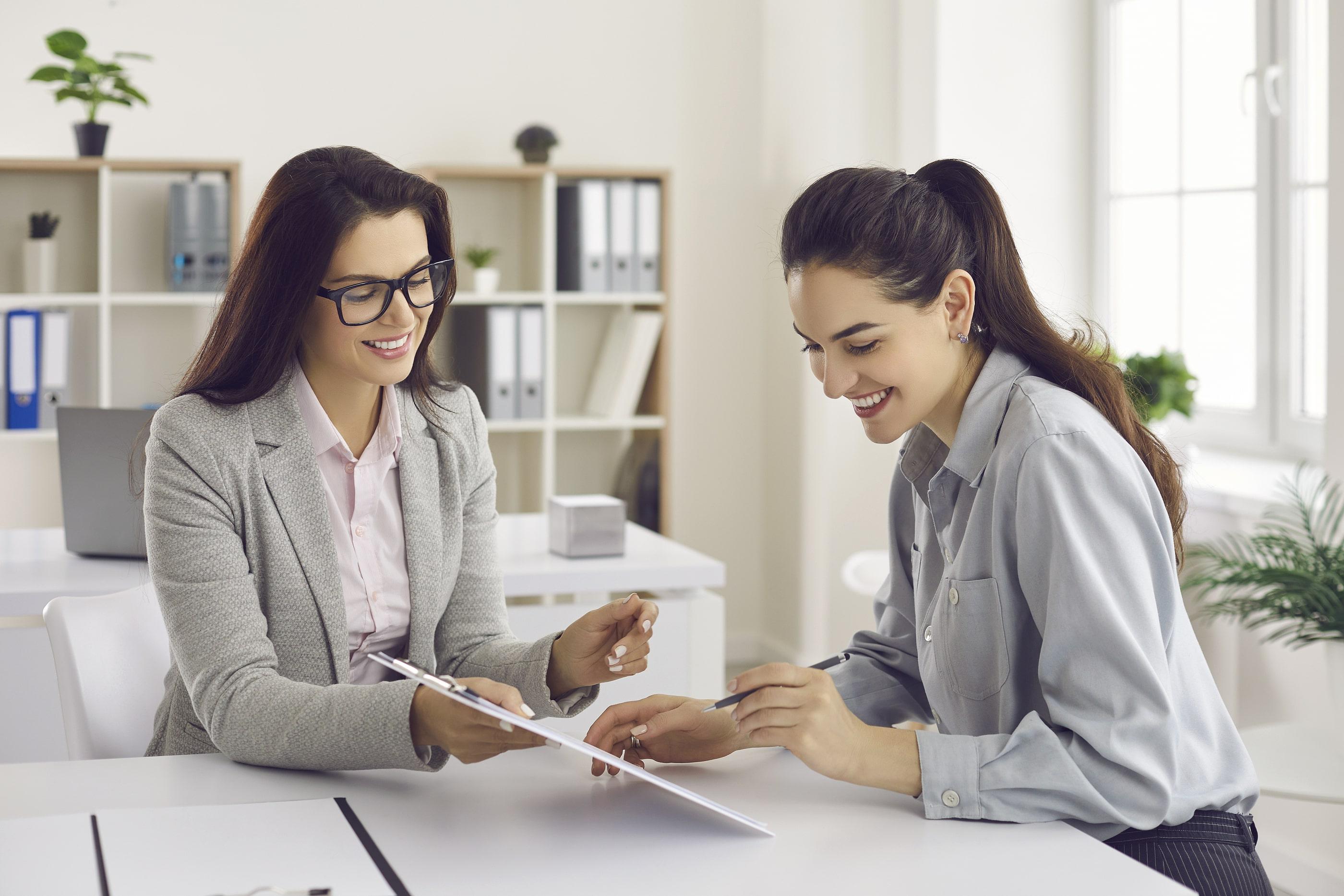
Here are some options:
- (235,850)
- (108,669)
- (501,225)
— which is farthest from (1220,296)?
(235,850)

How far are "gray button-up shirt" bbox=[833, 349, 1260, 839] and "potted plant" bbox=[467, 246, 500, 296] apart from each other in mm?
→ 2891

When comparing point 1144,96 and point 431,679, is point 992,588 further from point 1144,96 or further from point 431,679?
point 1144,96

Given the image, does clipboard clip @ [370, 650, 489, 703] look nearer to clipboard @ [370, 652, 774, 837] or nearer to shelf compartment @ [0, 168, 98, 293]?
clipboard @ [370, 652, 774, 837]

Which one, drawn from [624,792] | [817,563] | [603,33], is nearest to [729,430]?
[817,563]

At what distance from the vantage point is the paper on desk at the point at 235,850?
0.98m

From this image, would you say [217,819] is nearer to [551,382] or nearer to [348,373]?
[348,373]

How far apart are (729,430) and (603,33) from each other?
1449 mm

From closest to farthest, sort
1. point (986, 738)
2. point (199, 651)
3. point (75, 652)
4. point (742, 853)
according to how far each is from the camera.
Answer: point (742, 853) → point (986, 738) → point (199, 651) → point (75, 652)

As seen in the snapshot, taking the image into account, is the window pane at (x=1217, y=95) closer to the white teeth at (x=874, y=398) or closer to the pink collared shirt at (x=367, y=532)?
the white teeth at (x=874, y=398)

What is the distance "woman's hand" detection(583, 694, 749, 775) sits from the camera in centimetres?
131

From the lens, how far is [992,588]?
1255 millimetres

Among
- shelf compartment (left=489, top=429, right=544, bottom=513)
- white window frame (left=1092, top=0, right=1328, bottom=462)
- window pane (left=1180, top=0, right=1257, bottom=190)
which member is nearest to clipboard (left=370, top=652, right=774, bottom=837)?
white window frame (left=1092, top=0, right=1328, bottom=462)

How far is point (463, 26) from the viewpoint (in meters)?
4.32

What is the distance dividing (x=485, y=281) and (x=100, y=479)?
1791 millimetres
